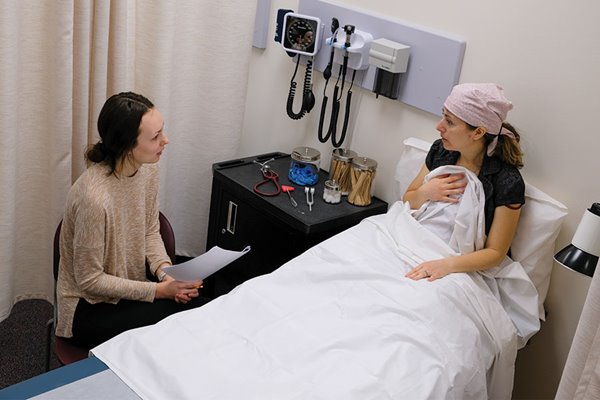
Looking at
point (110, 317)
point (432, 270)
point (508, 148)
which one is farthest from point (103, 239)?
point (508, 148)

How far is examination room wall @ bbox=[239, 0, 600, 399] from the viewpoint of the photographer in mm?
2002

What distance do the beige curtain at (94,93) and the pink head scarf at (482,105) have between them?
1.04 m

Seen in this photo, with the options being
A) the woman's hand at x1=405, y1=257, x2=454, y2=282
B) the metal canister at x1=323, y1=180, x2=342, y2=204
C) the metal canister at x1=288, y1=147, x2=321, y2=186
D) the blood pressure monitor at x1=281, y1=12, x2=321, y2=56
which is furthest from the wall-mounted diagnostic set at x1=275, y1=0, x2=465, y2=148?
the woman's hand at x1=405, y1=257, x2=454, y2=282

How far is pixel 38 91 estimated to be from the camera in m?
2.29

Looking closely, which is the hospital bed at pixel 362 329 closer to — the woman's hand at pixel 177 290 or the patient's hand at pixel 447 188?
the patient's hand at pixel 447 188

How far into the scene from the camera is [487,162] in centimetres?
211

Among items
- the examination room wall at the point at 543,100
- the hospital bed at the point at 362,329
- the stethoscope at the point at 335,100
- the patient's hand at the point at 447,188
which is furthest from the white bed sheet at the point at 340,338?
the stethoscope at the point at 335,100

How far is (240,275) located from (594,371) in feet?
5.15

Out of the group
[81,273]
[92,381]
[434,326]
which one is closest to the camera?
[92,381]

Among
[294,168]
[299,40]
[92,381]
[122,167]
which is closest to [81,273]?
[122,167]

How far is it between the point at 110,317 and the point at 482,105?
1.22 m

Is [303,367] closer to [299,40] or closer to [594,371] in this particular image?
[594,371]

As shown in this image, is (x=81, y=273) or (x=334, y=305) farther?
(x=81, y=273)

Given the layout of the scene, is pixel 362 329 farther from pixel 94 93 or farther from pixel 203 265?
pixel 94 93
